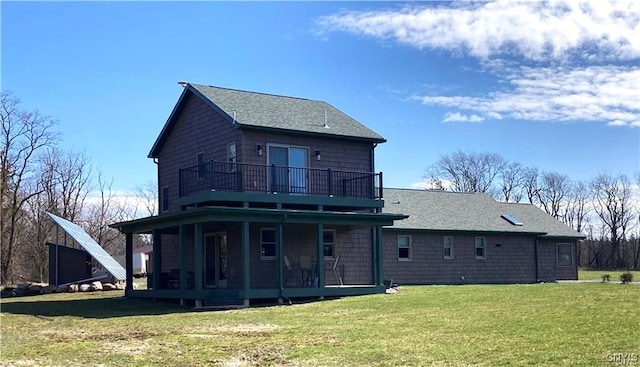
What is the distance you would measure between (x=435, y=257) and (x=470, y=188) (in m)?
38.8

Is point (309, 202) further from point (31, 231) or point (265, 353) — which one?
point (31, 231)

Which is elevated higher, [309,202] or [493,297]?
[309,202]

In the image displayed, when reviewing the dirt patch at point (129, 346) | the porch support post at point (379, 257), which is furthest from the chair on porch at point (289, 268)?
the dirt patch at point (129, 346)

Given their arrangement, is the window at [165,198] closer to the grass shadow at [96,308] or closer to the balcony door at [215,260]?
the balcony door at [215,260]

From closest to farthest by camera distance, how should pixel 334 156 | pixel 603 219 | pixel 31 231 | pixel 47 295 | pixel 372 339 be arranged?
pixel 372 339 → pixel 334 156 → pixel 47 295 → pixel 31 231 → pixel 603 219

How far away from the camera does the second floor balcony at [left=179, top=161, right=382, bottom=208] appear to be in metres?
24.5

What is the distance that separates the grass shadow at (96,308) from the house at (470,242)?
35.4 ft

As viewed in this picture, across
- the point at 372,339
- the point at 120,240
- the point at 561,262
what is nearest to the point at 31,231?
the point at 120,240

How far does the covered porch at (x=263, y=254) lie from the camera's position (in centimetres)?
2294

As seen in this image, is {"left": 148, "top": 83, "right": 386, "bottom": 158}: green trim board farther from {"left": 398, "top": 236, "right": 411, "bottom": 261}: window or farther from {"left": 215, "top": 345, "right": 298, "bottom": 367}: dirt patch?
{"left": 215, "top": 345, "right": 298, "bottom": 367}: dirt patch

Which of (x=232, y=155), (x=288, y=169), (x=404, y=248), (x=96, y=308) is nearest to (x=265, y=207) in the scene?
(x=288, y=169)

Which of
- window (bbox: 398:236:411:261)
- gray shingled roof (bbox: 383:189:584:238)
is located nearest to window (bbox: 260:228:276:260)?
gray shingled roof (bbox: 383:189:584:238)

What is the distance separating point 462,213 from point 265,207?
48.8ft

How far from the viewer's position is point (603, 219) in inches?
3036
